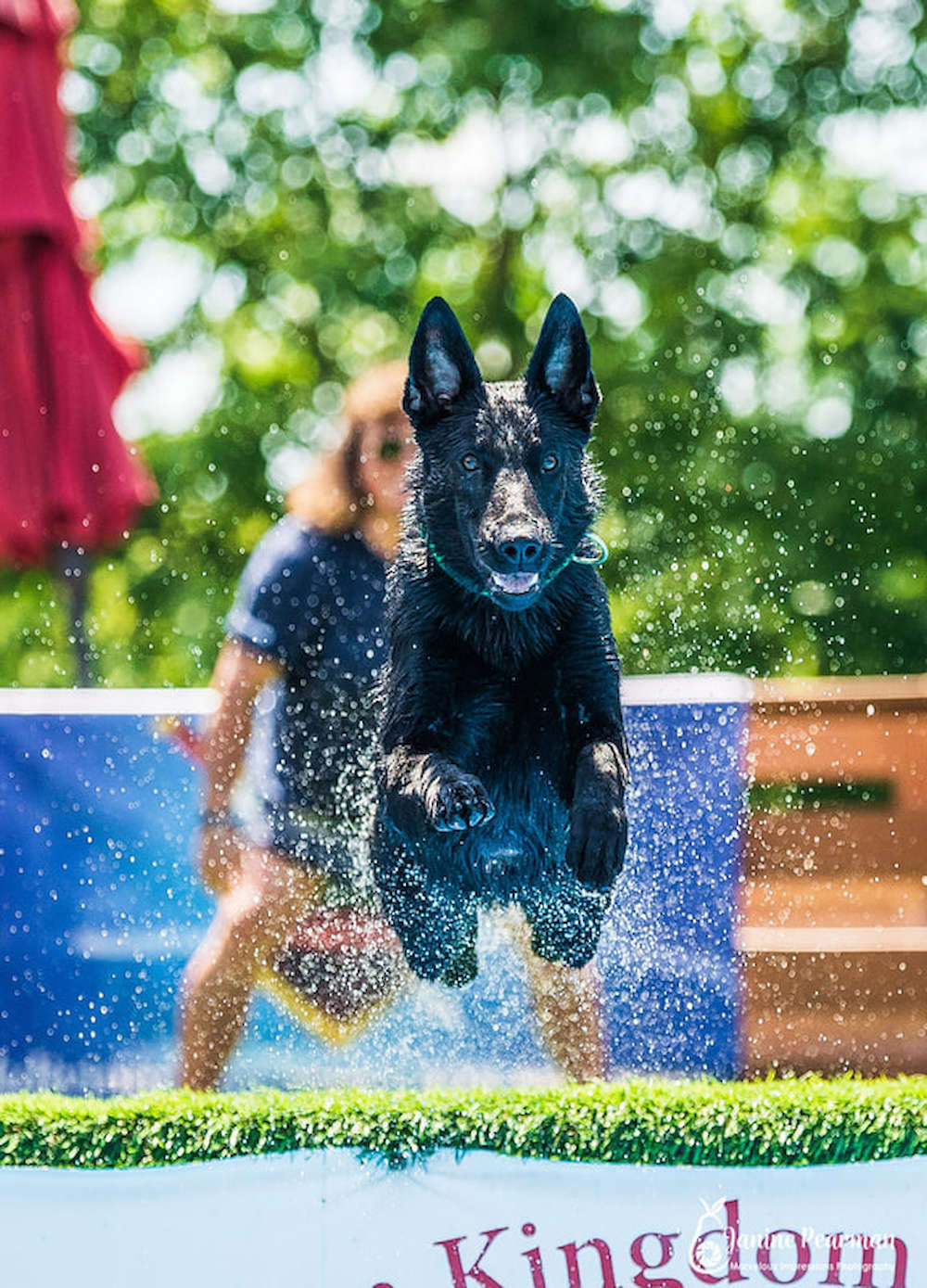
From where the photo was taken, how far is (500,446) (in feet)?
8.09

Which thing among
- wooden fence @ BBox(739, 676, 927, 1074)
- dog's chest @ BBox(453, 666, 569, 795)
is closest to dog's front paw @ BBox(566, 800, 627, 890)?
dog's chest @ BBox(453, 666, 569, 795)

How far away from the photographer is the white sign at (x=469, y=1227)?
2639mm

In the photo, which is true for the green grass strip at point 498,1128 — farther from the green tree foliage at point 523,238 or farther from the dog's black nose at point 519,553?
the green tree foliage at point 523,238

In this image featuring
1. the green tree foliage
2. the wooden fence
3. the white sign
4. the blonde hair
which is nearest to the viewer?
the white sign

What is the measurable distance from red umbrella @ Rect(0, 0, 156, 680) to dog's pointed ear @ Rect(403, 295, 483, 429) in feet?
7.52

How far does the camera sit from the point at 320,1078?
12.3ft

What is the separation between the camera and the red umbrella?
4.52m

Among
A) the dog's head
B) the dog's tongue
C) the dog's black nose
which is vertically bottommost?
the dog's tongue

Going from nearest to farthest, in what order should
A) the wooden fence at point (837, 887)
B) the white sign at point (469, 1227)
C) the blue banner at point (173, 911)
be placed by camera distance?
the white sign at point (469, 1227), the blue banner at point (173, 911), the wooden fence at point (837, 887)

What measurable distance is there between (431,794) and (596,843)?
26 centimetres

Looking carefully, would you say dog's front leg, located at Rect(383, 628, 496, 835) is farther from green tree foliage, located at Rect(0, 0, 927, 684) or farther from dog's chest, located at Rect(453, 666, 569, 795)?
green tree foliage, located at Rect(0, 0, 927, 684)

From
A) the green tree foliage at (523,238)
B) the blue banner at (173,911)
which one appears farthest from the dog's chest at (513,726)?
the green tree foliage at (523,238)

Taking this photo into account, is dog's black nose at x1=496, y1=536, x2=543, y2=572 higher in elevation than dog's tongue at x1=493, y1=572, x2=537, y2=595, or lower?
higher

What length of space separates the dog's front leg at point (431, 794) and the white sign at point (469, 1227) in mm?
665
